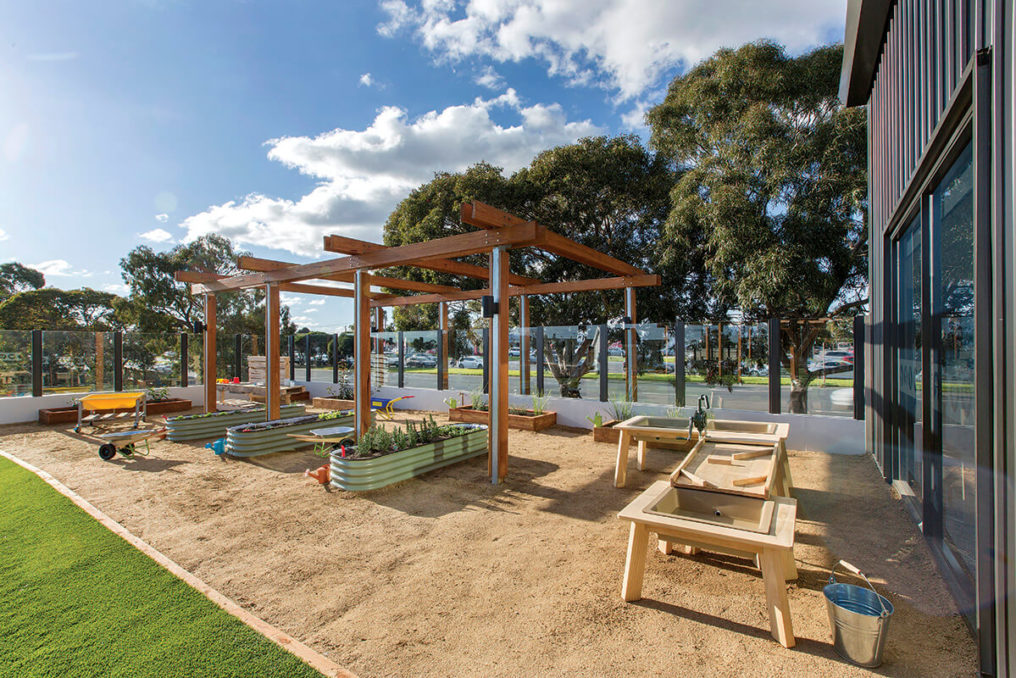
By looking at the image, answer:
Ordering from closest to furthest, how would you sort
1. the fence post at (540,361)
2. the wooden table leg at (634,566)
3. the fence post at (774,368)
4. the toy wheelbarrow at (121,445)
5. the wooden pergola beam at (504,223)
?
the wooden table leg at (634,566), the wooden pergola beam at (504,223), the toy wheelbarrow at (121,445), the fence post at (774,368), the fence post at (540,361)

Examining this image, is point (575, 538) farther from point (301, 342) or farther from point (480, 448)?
point (301, 342)

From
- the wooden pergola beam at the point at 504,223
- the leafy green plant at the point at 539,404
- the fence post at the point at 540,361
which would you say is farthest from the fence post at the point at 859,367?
the fence post at the point at 540,361

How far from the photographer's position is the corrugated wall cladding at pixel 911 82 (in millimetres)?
2988

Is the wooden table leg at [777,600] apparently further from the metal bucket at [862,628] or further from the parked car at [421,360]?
the parked car at [421,360]

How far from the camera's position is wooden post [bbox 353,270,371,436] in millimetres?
7879

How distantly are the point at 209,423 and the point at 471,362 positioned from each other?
20.6 ft

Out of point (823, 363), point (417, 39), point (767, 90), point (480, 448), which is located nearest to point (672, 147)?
point (767, 90)

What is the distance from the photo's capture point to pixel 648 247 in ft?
52.3

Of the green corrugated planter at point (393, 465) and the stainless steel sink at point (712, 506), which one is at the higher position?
the stainless steel sink at point (712, 506)

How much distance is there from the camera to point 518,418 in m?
10.1

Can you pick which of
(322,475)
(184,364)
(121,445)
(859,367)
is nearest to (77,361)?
(184,364)

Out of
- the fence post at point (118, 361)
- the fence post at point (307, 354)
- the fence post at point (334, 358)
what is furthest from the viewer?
the fence post at point (307, 354)

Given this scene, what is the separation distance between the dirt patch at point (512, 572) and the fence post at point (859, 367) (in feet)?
4.83

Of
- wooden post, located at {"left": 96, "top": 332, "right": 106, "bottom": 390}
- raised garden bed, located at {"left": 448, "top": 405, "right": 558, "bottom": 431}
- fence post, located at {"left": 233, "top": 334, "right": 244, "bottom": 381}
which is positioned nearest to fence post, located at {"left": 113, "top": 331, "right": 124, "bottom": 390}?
wooden post, located at {"left": 96, "top": 332, "right": 106, "bottom": 390}
